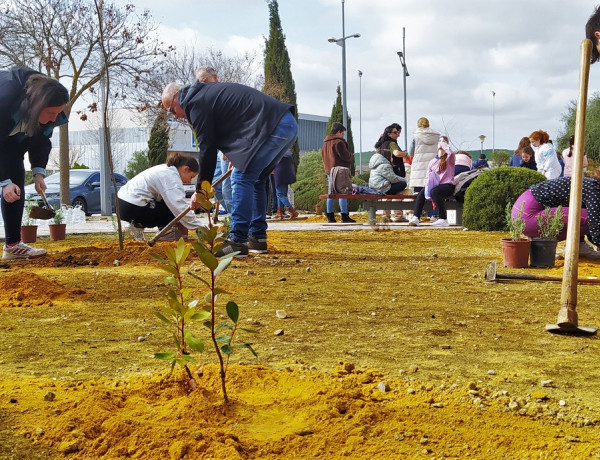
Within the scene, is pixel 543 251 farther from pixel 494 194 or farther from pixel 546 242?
pixel 494 194

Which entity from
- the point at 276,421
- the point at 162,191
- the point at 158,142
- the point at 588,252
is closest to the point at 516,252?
the point at 588,252

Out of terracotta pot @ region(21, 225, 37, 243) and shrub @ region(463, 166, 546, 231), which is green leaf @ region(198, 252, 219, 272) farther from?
shrub @ region(463, 166, 546, 231)

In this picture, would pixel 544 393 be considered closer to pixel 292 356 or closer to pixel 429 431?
pixel 429 431

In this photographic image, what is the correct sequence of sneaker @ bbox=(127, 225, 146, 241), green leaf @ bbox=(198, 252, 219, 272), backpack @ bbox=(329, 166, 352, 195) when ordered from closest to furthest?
green leaf @ bbox=(198, 252, 219, 272), sneaker @ bbox=(127, 225, 146, 241), backpack @ bbox=(329, 166, 352, 195)

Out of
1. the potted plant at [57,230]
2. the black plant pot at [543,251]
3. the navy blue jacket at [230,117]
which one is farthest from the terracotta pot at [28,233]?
the black plant pot at [543,251]

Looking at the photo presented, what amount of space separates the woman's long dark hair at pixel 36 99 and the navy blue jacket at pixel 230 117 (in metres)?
1.14

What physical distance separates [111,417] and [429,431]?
3.13ft

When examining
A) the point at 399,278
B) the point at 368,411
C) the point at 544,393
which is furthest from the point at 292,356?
the point at 399,278

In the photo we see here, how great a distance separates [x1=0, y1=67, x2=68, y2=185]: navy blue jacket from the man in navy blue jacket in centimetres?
124

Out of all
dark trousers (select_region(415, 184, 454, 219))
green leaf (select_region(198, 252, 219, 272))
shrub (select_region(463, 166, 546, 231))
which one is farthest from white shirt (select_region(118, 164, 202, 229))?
dark trousers (select_region(415, 184, 454, 219))

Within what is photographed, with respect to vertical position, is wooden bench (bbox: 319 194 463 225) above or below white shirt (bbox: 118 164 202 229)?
below

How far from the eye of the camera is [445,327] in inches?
147

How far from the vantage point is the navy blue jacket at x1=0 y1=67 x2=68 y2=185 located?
6320 millimetres

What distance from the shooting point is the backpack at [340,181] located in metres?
13.8
